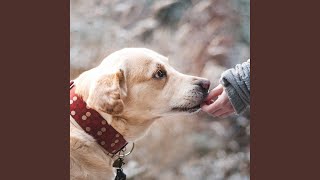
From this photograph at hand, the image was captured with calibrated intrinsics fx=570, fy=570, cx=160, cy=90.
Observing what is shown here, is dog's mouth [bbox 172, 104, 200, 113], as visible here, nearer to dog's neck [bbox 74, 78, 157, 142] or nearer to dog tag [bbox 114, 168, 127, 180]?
dog's neck [bbox 74, 78, 157, 142]

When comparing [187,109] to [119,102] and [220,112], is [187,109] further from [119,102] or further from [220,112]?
[119,102]

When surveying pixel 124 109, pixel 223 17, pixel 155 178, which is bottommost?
pixel 155 178

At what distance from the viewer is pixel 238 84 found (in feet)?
10.2

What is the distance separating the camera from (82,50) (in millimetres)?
3037

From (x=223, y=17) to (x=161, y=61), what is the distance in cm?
→ 46

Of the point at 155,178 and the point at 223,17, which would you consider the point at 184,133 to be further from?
the point at 223,17

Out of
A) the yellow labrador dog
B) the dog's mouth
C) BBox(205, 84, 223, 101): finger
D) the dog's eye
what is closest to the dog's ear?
the yellow labrador dog

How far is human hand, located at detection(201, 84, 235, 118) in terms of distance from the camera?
121 inches

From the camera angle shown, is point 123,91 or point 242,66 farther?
point 242,66

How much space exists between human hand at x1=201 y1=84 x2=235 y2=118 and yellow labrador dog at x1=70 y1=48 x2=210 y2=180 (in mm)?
96

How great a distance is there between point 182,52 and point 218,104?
344 mm

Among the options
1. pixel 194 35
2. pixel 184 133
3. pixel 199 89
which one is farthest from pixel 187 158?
pixel 194 35

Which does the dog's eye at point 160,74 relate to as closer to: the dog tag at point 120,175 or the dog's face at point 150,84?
the dog's face at point 150,84

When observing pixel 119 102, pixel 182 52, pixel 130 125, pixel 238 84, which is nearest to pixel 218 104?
pixel 238 84
